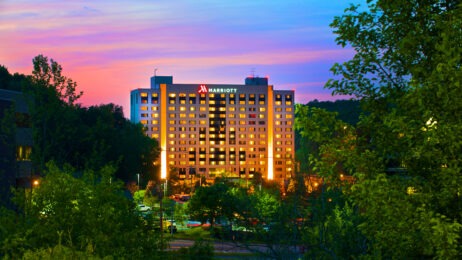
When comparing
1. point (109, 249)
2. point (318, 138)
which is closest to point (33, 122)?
point (109, 249)

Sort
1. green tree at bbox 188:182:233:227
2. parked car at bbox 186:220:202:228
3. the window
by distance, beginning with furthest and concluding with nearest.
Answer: parked car at bbox 186:220:202:228 < green tree at bbox 188:182:233:227 < the window

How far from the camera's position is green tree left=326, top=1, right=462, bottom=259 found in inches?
514

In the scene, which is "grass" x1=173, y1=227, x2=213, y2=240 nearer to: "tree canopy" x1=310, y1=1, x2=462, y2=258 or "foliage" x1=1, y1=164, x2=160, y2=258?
"foliage" x1=1, y1=164, x2=160, y2=258

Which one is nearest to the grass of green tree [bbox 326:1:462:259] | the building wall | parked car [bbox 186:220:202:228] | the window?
parked car [bbox 186:220:202:228]

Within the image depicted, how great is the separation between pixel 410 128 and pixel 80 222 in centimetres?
1527

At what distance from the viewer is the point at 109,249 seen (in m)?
23.7

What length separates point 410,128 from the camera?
13.4 metres

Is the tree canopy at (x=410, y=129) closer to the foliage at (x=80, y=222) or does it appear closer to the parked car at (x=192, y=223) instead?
the foliage at (x=80, y=222)

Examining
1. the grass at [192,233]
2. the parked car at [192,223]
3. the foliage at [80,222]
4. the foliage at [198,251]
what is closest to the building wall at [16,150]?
the grass at [192,233]

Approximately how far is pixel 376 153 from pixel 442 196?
1868 mm

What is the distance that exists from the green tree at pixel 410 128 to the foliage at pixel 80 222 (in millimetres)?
11098

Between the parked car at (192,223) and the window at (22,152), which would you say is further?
the parked car at (192,223)

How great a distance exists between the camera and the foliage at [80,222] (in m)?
23.7

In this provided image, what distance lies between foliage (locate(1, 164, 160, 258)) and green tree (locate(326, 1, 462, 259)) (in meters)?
11.1
